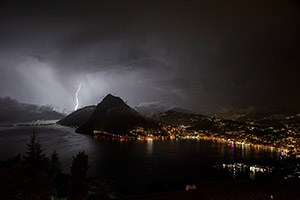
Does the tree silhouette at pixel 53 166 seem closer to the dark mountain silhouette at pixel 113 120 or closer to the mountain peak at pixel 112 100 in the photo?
the dark mountain silhouette at pixel 113 120

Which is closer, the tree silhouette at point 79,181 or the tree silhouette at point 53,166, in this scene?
the tree silhouette at point 79,181

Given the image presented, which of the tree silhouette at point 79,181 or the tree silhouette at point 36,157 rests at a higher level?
the tree silhouette at point 79,181

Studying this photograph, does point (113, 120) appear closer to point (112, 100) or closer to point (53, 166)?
point (112, 100)

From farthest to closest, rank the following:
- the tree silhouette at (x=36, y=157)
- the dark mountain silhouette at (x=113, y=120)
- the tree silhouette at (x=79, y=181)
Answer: the dark mountain silhouette at (x=113, y=120) → the tree silhouette at (x=36, y=157) → the tree silhouette at (x=79, y=181)

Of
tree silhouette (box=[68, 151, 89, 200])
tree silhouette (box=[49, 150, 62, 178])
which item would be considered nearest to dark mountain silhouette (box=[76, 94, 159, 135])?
tree silhouette (box=[49, 150, 62, 178])

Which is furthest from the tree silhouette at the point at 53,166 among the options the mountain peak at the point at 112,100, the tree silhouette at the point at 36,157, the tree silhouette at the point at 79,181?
the mountain peak at the point at 112,100

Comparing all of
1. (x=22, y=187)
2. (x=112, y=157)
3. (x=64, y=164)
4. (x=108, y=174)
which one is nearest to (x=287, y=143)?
(x=112, y=157)
